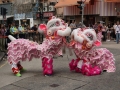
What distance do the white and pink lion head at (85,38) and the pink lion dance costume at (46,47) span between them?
0.29m

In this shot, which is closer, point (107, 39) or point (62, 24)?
point (62, 24)

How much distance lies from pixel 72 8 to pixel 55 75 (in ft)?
64.8

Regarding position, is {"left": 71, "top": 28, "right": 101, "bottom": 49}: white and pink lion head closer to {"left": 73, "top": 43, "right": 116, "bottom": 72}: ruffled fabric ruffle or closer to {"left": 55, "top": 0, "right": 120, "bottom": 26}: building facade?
{"left": 73, "top": 43, "right": 116, "bottom": 72}: ruffled fabric ruffle

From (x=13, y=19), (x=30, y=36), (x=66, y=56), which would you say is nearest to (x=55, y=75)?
(x=66, y=56)

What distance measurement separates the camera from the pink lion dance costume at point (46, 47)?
7.82m

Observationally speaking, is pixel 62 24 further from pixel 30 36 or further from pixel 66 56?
pixel 30 36

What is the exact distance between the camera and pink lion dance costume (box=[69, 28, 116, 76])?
7680 mm

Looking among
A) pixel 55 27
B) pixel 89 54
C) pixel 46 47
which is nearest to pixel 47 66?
pixel 46 47

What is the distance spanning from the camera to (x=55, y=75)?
8.10 meters

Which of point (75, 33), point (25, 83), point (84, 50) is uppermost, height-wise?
point (75, 33)

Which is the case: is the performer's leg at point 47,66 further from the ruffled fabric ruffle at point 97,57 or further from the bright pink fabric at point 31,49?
the ruffled fabric ruffle at point 97,57

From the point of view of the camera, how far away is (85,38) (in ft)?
25.0

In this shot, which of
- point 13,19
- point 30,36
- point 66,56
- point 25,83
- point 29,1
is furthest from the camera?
point 13,19

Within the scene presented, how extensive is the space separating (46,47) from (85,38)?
1275 mm
